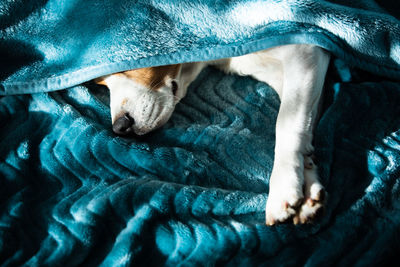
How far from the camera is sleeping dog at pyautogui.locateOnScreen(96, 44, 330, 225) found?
0.97 meters

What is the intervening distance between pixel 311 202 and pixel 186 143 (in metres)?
0.38

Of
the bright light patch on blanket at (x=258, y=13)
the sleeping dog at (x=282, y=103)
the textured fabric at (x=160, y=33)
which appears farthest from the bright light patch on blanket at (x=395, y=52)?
the bright light patch on blanket at (x=258, y=13)

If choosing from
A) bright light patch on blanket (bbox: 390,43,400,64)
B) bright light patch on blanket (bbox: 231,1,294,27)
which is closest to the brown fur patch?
bright light patch on blanket (bbox: 231,1,294,27)

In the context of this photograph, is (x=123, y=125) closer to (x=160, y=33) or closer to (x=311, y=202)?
(x=160, y=33)

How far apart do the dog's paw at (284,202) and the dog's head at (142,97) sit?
41 cm

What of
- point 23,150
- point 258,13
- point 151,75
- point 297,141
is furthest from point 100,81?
point 297,141

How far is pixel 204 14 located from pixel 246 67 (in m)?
0.23

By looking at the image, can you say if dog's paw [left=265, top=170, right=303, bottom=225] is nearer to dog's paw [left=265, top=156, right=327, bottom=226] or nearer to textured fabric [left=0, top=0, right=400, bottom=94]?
dog's paw [left=265, top=156, right=327, bottom=226]

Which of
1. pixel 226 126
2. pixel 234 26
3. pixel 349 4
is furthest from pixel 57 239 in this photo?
pixel 349 4

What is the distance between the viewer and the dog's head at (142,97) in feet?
4.05

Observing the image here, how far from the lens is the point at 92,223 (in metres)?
0.95

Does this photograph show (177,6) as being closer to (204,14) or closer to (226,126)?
(204,14)

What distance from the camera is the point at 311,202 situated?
967 mm

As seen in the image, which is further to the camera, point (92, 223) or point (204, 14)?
point (204, 14)
